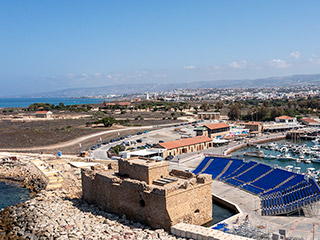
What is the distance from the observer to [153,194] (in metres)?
19.3

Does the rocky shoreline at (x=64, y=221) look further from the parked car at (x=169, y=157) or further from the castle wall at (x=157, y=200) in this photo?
the parked car at (x=169, y=157)

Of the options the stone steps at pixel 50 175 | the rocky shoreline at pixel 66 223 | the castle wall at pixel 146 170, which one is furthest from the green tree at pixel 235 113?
the castle wall at pixel 146 170

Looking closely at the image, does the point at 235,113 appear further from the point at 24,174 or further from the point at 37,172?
the point at 24,174

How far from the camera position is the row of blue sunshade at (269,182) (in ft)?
72.2

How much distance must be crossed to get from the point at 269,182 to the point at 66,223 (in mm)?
17042

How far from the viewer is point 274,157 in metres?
45.7

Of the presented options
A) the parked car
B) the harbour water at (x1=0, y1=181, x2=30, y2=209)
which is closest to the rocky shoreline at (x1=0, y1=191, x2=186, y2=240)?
the harbour water at (x1=0, y1=181, x2=30, y2=209)

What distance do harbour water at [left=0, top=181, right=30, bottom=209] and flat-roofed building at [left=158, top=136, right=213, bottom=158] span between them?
18936 millimetres

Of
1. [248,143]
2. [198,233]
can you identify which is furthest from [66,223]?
[248,143]

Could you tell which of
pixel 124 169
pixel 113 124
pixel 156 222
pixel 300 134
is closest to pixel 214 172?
pixel 124 169

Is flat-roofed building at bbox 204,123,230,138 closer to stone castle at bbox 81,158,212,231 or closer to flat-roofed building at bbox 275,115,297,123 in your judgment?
flat-roofed building at bbox 275,115,297,123

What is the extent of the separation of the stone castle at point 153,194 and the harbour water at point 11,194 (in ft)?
26.6

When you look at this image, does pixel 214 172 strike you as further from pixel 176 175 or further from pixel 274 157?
pixel 274 157

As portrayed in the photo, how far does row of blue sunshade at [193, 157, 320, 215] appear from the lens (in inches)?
867
